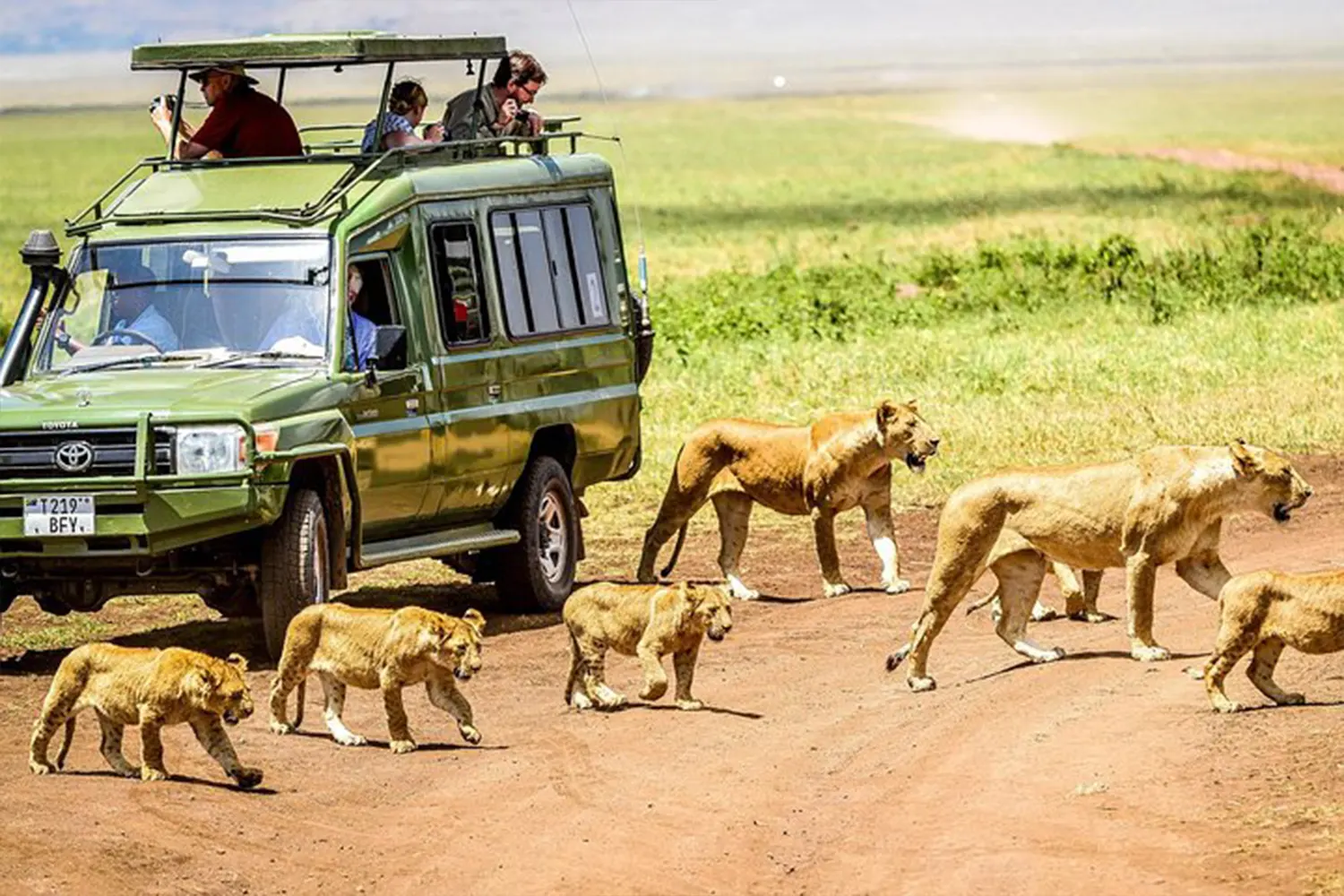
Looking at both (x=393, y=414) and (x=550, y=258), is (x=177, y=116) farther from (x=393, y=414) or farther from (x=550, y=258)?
(x=393, y=414)

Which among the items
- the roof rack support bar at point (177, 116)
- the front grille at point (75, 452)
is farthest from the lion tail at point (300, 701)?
the roof rack support bar at point (177, 116)

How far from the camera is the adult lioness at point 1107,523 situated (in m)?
12.9

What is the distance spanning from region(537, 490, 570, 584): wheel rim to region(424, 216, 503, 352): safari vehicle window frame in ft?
3.49

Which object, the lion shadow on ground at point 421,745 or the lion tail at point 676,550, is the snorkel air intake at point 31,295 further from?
the lion tail at point 676,550

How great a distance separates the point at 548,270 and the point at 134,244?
2.51 m

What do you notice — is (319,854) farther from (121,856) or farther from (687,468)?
(687,468)

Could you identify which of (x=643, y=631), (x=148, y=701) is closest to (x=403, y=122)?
(x=643, y=631)

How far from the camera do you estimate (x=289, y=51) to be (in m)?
16.2

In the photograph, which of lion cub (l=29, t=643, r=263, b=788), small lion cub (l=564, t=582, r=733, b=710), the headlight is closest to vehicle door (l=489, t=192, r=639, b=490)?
the headlight

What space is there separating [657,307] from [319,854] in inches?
993

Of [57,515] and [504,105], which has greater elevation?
[504,105]

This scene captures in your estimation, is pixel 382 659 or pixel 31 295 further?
pixel 31 295

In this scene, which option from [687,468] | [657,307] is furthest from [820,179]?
[687,468]

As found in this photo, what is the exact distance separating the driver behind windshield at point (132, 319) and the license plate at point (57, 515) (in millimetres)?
1443
